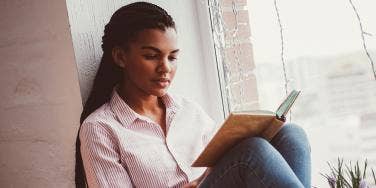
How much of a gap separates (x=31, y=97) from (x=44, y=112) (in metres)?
0.07

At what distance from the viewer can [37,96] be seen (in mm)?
1462

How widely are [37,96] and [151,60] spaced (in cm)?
43

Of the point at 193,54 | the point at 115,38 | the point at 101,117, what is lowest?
the point at 101,117

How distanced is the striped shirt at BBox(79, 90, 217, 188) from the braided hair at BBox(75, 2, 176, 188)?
5cm

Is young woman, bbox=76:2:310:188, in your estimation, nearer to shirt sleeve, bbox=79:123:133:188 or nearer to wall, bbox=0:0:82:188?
shirt sleeve, bbox=79:123:133:188

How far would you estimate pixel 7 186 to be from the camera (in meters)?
1.61

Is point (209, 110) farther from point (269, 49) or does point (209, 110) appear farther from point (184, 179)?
point (184, 179)

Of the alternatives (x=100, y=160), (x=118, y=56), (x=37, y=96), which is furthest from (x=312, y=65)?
(x=37, y=96)

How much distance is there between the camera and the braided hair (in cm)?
128

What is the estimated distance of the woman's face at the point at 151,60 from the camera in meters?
1.27

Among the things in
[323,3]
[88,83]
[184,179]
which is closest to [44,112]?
[88,83]

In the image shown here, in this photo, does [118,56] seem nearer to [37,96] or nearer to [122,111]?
[122,111]

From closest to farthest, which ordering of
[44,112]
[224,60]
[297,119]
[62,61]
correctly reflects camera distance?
[62,61] < [44,112] < [297,119] < [224,60]

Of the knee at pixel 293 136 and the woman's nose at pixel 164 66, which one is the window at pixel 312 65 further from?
the woman's nose at pixel 164 66
